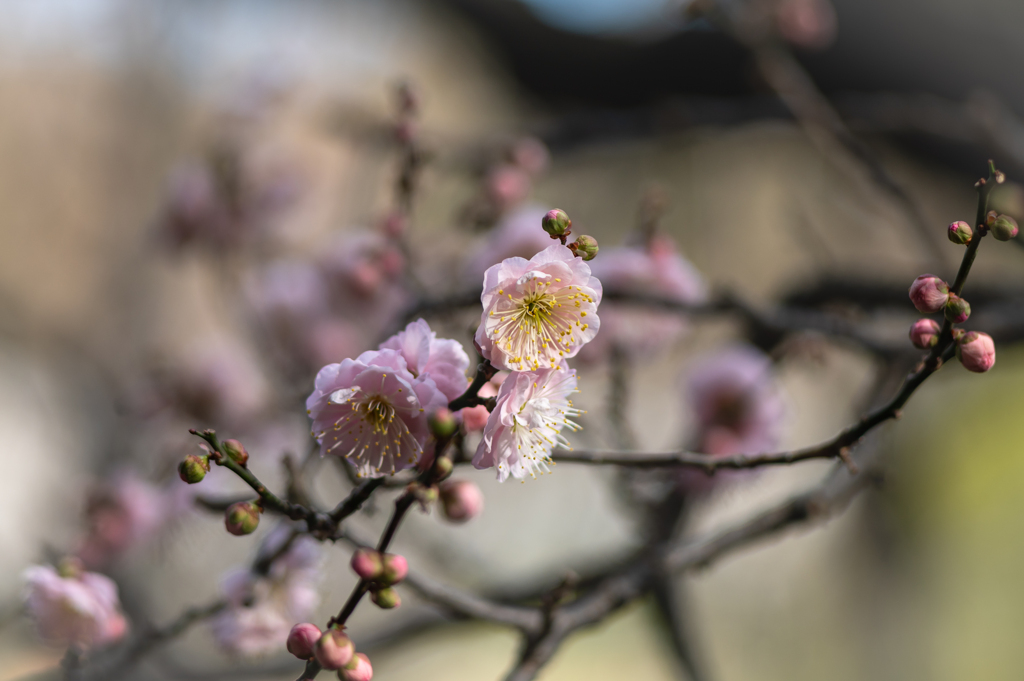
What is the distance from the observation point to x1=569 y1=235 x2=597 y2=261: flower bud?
1.08ft

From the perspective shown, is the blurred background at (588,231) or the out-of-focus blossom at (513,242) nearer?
the out-of-focus blossom at (513,242)

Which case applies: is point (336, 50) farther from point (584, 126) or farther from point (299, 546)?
point (299, 546)

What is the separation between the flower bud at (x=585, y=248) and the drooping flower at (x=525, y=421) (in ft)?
0.20

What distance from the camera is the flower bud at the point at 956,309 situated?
0.31 metres

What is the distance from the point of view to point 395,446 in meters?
0.39

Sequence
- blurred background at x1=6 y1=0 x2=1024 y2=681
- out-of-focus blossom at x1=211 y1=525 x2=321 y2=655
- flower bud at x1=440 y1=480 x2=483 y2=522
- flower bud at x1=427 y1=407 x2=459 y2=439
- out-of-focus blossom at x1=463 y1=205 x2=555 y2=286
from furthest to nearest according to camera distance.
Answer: blurred background at x1=6 y1=0 x2=1024 y2=681
out-of-focus blossom at x1=463 y1=205 x2=555 y2=286
out-of-focus blossom at x1=211 y1=525 x2=321 y2=655
flower bud at x1=440 y1=480 x2=483 y2=522
flower bud at x1=427 y1=407 x2=459 y2=439

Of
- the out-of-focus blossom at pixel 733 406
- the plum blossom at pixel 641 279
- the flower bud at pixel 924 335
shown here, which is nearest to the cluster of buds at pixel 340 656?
the flower bud at pixel 924 335

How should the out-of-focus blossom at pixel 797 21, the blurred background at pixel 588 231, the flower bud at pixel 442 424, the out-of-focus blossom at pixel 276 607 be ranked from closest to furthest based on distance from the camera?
the flower bud at pixel 442 424, the out-of-focus blossom at pixel 276 607, the out-of-focus blossom at pixel 797 21, the blurred background at pixel 588 231

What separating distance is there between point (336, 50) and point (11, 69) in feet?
3.77

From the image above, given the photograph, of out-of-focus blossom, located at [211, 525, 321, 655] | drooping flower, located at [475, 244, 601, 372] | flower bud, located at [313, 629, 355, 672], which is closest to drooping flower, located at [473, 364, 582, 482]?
drooping flower, located at [475, 244, 601, 372]

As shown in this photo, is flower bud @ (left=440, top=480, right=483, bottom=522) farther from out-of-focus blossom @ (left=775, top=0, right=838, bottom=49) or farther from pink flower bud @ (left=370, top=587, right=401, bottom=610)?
out-of-focus blossom @ (left=775, top=0, right=838, bottom=49)

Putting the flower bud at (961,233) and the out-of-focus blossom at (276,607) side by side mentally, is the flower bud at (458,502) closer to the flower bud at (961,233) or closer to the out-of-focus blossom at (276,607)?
the out-of-focus blossom at (276,607)

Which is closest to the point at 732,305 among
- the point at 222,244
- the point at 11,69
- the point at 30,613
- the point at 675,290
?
the point at 675,290

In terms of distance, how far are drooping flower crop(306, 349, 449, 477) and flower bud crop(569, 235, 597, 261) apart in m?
0.10
